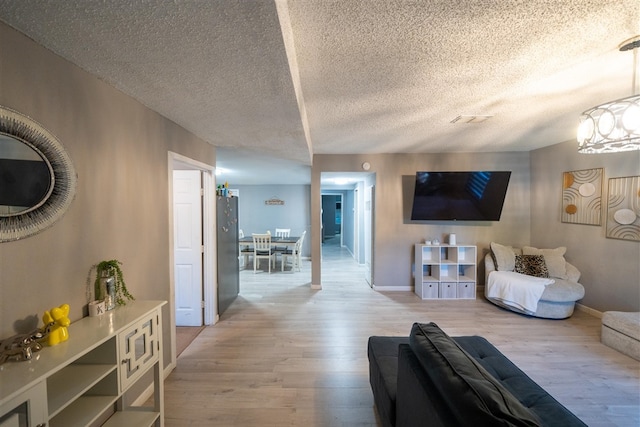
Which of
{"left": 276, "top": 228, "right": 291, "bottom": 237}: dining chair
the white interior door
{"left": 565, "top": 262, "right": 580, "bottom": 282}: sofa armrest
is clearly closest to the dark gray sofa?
the white interior door

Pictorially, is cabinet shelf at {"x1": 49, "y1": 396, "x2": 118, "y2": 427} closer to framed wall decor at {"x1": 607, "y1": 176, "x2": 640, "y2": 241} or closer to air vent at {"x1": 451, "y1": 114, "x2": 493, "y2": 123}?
air vent at {"x1": 451, "y1": 114, "x2": 493, "y2": 123}

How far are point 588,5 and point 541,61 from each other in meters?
0.50

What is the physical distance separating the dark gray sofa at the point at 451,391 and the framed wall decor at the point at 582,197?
10.1 feet

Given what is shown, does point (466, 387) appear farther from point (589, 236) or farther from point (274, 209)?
point (274, 209)

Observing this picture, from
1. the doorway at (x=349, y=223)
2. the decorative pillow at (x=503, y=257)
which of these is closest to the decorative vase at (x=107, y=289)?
the doorway at (x=349, y=223)

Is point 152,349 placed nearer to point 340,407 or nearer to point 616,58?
point 340,407

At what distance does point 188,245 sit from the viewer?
3258mm

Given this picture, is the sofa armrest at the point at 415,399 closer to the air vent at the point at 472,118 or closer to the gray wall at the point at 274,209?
the air vent at the point at 472,118

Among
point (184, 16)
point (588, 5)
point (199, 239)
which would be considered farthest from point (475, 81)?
point (199, 239)

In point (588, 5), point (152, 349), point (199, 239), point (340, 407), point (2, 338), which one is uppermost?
point (588, 5)

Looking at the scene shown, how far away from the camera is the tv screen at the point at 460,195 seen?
160 inches

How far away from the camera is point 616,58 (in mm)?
1692

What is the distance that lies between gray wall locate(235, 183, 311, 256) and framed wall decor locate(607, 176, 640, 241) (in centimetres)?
631

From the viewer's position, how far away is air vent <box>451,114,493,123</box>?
2680 millimetres
